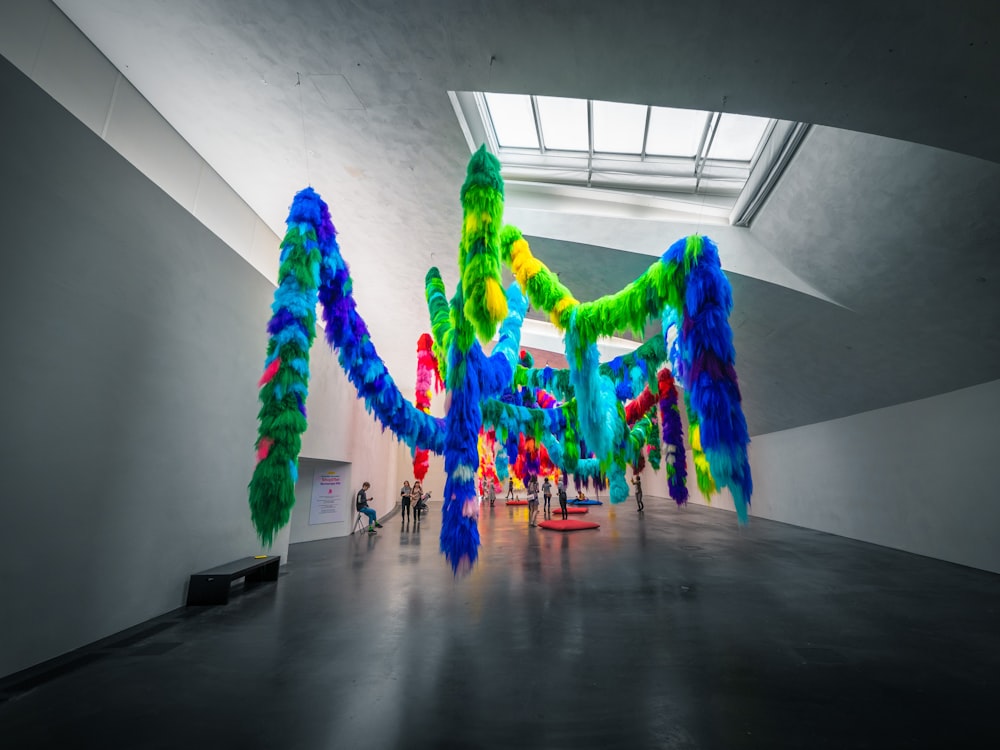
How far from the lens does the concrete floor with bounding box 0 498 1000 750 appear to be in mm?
1841

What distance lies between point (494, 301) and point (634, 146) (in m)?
4.16

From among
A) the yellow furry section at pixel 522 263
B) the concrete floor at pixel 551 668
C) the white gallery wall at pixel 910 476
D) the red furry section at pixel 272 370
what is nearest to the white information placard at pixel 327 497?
the concrete floor at pixel 551 668

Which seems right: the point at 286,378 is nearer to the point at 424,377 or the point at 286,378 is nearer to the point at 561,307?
the point at 561,307

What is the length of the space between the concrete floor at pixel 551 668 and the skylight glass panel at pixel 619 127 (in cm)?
530

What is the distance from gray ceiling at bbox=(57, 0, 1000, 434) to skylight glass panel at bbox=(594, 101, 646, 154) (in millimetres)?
1347

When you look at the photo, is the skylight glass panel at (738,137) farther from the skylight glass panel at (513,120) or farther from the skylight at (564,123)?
the skylight glass panel at (513,120)

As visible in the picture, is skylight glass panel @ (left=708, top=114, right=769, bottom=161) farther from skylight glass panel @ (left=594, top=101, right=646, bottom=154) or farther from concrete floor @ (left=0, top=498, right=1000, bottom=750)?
concrete floor @ (left=0, top=498, right=1000, bottom=750)

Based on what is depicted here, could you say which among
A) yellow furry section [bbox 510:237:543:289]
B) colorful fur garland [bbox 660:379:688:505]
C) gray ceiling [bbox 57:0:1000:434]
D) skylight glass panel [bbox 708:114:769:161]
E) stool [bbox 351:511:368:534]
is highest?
skylight glass panel [bbox 708:114:769:161]

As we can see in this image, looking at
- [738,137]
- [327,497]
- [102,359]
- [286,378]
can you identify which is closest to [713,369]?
[286,378]

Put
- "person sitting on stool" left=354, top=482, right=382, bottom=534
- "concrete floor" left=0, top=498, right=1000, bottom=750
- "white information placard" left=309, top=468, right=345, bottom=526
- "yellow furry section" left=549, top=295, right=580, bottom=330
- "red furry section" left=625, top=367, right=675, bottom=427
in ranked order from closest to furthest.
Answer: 1. "concrete floor" left=0, top=498, right=1000, bottom=750
2. "yellow furry section" left=549, top=295, right=580, bottom=330
3. "red furry section" left=625, top=367, right=675, bottom=427
4. "white information placard" left=309, top=468, right=345, bottom=526
5. "person sitting on stool" left=354, top=482, right=382, bottom=534

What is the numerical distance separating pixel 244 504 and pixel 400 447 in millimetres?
10182

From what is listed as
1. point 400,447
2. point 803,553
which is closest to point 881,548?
point 803,553

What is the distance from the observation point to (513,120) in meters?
5.26

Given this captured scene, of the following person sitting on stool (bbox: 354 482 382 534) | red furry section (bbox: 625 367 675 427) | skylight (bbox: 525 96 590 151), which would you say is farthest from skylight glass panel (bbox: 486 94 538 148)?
person sitting on stool (bbox: 354 482 382 534)
